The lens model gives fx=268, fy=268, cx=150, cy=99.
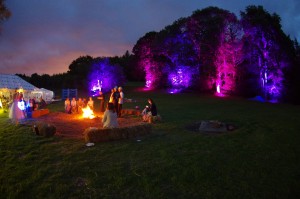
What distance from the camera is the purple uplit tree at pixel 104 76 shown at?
48781mm

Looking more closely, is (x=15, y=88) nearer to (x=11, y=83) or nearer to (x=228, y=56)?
(x=11, y=83)

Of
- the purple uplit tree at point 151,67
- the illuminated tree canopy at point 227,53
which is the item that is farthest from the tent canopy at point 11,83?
the illuminated tree canopy at point 227,53

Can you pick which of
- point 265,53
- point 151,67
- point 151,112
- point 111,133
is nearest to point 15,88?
point 151,67

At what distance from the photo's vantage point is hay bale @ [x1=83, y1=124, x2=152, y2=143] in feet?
34.7

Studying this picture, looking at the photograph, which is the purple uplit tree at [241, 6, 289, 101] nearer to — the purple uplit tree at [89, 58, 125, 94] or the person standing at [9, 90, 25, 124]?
the purple uplit tree at [89, 58, 125, 94]

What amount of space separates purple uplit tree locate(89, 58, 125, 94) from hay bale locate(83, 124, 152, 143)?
123ft

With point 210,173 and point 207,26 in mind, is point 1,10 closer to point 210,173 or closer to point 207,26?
point 210,173

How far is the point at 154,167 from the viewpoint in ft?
25.1

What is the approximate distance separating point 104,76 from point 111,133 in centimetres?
3895

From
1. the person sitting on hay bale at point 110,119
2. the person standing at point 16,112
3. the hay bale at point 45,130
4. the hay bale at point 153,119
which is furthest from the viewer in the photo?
the person standing at point 16,112

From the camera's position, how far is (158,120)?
1641 cm

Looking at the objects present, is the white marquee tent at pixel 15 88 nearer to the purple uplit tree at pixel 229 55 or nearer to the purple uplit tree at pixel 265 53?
the purple uplit tree at pixel 229 55

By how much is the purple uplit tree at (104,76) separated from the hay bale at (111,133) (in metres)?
37.6

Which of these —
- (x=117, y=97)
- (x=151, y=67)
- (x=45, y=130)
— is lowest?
(x=45, y=130)
